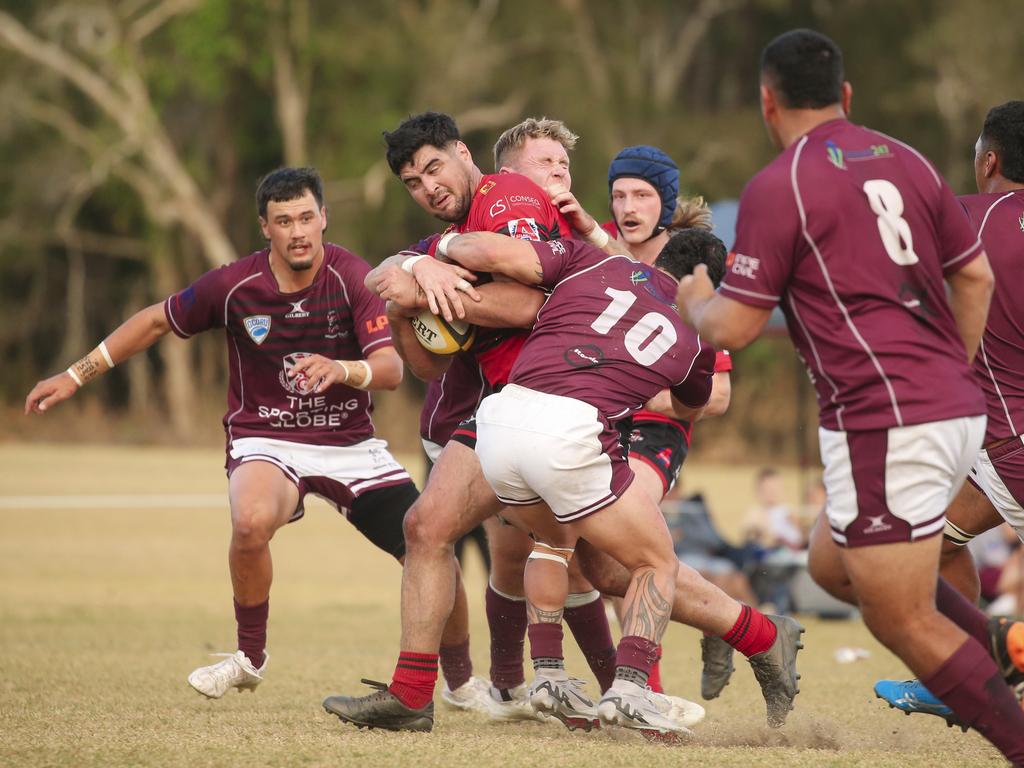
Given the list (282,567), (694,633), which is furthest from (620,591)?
(282,567)

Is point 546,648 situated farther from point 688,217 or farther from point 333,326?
point 688,217

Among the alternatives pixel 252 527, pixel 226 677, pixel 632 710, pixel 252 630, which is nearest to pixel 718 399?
pixel 632 710

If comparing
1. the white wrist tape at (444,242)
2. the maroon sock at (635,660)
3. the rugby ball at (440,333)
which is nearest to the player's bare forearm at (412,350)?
the rugby ball at (440,333)

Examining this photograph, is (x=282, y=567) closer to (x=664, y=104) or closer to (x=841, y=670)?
(x=841, y=670)

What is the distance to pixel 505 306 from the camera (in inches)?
200

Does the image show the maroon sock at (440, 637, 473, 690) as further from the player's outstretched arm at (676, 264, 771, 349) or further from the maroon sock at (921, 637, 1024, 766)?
the maroon sock at (921, 637, 1024, 766)

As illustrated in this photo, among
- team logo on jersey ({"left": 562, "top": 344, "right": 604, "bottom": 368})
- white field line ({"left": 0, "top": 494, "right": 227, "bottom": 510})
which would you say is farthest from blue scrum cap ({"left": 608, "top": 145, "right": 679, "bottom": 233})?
white field line ({"left": 0, "top": 494, "right": 227, "bottom": 510})

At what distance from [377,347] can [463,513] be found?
144cm

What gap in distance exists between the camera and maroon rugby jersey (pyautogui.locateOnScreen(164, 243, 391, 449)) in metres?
6.55

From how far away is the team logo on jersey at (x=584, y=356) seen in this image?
494 centimetres

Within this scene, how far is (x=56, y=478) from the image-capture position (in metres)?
22.2

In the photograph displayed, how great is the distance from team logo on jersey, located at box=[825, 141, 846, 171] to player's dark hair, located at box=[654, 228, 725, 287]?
128cm

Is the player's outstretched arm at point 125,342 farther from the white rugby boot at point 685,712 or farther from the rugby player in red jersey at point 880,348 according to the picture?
the rugby player in red jersey at point 880,348

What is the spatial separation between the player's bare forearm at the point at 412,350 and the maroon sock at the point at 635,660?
135 centimetres
